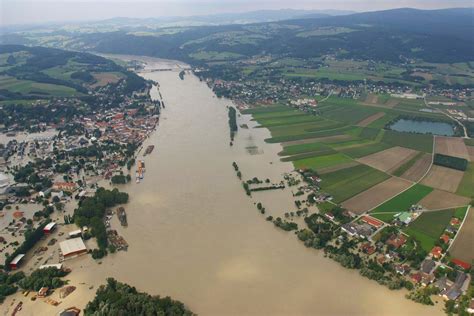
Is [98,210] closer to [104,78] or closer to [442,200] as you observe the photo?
[442,200]

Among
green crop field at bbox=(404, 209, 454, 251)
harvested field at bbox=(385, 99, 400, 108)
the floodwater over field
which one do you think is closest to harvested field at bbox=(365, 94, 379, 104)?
harvested field at bbox=(385, 99, 400, 108)

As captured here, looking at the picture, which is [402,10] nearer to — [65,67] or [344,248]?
[65,67]

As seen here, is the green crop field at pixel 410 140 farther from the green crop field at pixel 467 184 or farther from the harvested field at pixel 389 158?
the green crop field at pixel 467 184

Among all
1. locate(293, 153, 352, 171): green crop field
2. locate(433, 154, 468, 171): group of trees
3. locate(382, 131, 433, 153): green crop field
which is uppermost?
locate(293, 153, 352, 171): green crop field

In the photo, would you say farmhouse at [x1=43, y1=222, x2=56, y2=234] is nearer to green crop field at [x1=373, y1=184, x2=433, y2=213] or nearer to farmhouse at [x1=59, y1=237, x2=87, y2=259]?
farmhouse at [x1=59, y1=237, x2=87, y2=259]

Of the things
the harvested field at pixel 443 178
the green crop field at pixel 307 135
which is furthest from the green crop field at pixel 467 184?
the green crop field at pixel 307 135
